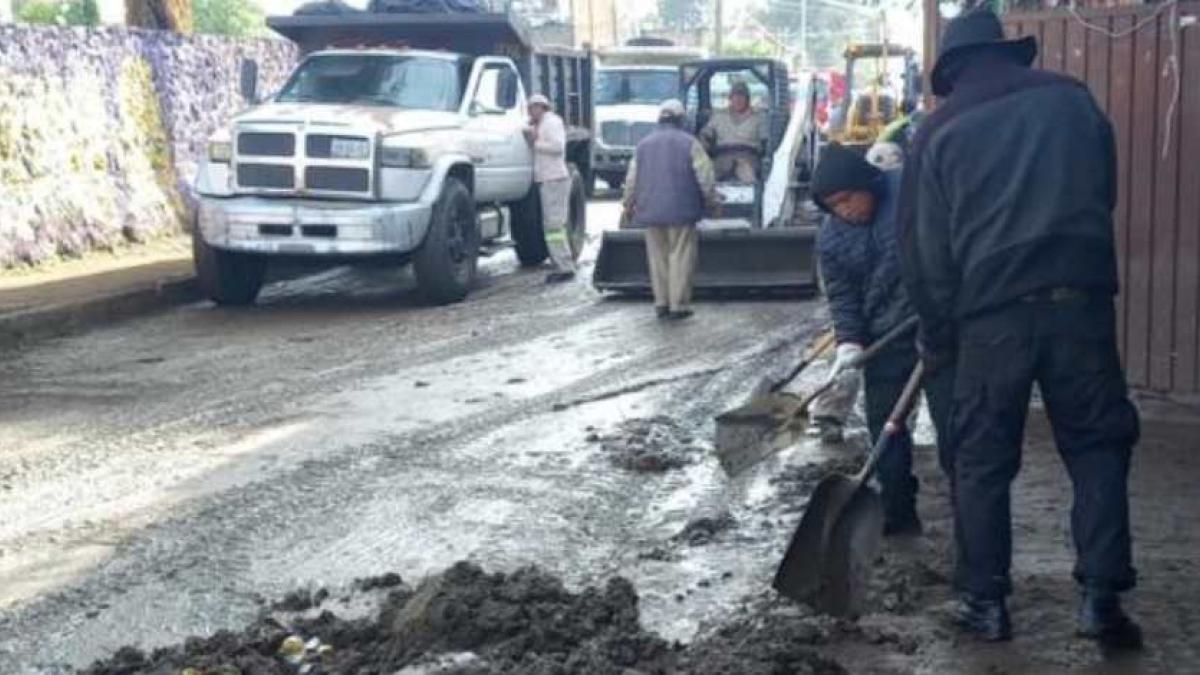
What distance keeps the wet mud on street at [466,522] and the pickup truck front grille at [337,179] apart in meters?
2.58

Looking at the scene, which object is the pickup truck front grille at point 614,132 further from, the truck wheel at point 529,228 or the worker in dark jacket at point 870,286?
the worker in dark jacket at point 870,286

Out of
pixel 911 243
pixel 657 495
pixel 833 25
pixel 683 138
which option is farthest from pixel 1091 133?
pixel 833 25

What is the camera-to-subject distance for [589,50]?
80.4ft

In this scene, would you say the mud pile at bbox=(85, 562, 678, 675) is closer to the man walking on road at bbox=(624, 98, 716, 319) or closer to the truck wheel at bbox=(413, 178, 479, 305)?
the man walking on road at bbox=(624, 98, 716, 319)

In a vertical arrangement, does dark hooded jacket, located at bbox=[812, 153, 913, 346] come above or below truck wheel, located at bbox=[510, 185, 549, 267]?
above

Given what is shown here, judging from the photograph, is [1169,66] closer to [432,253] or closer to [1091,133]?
[1091,133]

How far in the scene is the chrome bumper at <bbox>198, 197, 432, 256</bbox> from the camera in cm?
1592

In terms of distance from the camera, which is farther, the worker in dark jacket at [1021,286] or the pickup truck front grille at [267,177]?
the pickup truck front grille at [267,177]

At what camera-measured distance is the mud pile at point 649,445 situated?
915 centimetres

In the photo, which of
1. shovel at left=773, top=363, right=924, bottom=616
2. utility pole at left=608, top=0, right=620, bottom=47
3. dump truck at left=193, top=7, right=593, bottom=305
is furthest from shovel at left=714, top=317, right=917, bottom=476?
utility pole at left=608, top=0, right=620, bottom=47

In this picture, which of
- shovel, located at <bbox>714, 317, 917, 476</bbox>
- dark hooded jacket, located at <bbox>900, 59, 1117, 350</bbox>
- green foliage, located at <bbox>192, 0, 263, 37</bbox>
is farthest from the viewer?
green foliage, located at <bbox>192, 0, 263, 37</bbox>

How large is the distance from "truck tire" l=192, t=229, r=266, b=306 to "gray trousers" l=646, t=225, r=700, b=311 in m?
3.84

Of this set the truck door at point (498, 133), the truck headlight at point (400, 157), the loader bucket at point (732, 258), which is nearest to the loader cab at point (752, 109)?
the loader bucket at point (732, 258)

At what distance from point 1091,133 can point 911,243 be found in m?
0.65
